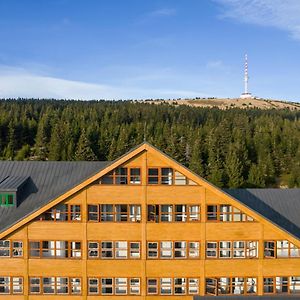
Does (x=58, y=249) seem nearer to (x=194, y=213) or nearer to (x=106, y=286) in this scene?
(x=106, y=286)

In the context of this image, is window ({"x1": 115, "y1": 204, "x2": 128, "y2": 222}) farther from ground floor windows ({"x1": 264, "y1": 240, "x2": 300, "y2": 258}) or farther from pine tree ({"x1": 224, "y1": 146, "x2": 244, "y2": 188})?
pine tree ({"x1": 224, "y1": 146, "x2": 244, "y2": 188})

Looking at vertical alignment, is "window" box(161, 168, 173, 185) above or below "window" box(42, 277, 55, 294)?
above

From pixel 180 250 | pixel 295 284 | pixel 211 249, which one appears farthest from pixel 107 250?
pixel 295 284

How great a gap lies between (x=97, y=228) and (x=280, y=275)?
49.4ft

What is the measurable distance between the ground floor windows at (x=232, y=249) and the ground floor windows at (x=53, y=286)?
10.9m

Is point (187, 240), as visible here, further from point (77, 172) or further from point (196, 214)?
point (77, 172)

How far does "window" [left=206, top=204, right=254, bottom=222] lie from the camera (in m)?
31.6

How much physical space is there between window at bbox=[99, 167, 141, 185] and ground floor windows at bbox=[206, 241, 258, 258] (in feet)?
26.0

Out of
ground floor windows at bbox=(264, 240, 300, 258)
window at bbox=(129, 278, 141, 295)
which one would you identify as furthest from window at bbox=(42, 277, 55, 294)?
ground floor windows at bbox=(264, 240, 300, 258)

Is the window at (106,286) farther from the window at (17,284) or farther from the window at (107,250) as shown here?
the window at (17,284)

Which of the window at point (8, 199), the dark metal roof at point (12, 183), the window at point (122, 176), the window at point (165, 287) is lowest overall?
the window at point (165, 287)

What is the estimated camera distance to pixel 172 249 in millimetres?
31578

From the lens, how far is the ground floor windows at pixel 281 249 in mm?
31422

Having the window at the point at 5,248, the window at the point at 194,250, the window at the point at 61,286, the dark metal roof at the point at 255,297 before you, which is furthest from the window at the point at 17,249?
the dark metal roof at the point at 255,297
